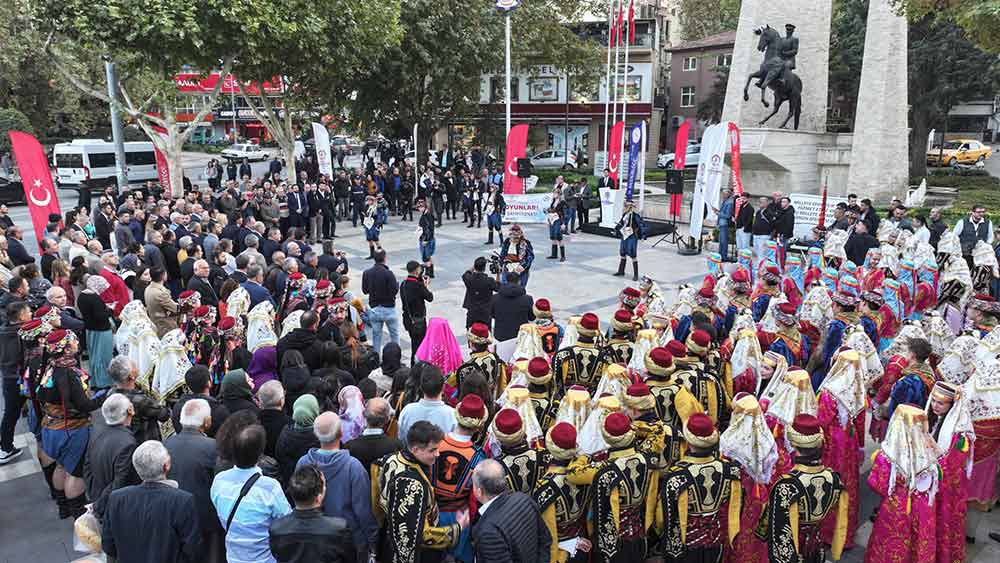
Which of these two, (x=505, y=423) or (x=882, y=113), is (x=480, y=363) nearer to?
(x=505, y=423)

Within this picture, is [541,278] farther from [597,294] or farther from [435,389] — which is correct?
[435,389]

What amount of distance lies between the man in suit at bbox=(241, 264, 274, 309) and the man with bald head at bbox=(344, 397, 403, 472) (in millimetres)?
4480

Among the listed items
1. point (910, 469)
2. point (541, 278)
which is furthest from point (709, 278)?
point (541, 278)

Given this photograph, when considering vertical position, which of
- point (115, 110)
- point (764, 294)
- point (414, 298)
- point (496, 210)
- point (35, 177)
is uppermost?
point (115, 110)

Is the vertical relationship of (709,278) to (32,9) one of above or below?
below

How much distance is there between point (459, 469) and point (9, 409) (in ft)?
18.4

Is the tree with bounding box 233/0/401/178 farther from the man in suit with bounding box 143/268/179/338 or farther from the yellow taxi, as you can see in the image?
the yellow taxi

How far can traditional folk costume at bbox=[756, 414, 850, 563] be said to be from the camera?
14.7 ft

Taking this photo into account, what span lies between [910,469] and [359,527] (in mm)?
3658

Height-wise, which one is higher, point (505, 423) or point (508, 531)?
point (505, 423)

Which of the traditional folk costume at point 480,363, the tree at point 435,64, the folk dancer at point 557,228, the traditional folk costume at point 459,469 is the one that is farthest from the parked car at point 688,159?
the traditional folk costume at point 459,469

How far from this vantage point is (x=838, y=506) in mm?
4855

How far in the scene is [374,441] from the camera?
494 centimetres

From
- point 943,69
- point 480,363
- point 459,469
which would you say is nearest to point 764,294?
point 480,363
